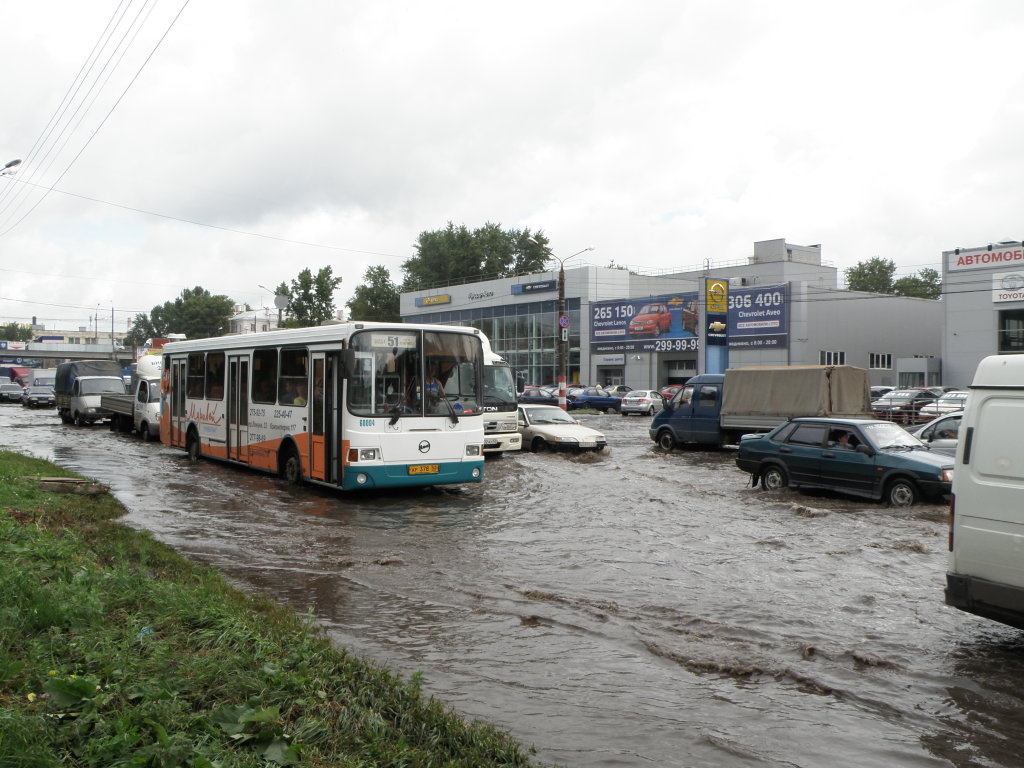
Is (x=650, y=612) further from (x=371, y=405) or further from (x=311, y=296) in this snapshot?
(x=311, y=296)

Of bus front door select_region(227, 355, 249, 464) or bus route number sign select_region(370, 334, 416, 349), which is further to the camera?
bus front door select_region(227, 355, 249, 464)

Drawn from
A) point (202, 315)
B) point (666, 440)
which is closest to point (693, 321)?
point (666, 440)

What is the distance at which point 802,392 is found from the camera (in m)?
24.5

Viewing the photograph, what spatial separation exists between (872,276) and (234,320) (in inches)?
3111

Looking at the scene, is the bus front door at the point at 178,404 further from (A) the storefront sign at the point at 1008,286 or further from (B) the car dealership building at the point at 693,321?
(A) the storefront sign at the point at 1008,286

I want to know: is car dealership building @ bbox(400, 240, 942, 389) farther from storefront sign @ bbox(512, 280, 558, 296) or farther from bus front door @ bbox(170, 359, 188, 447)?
bus front door @ bbox(170, 359, 188, 447)

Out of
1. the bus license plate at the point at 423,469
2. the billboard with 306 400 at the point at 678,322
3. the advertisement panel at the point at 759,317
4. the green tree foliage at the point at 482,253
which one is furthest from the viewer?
the green tree foliage at the point at 482,253

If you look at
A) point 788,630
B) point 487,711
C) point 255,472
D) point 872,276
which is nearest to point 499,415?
point 255,472

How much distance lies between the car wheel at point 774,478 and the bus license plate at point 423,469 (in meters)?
6.33

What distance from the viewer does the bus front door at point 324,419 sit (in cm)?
1417

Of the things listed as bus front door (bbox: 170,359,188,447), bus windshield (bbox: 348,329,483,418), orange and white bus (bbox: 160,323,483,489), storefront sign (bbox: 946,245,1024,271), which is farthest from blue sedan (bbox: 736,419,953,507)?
storefront sign (bbox: 946,245,1024,271)

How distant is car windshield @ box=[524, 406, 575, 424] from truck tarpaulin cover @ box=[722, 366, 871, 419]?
15.9ft

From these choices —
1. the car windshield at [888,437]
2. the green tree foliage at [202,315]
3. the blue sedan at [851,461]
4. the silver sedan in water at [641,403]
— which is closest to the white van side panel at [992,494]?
the blue sedan at [851,461]

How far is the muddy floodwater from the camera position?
17.5ft
